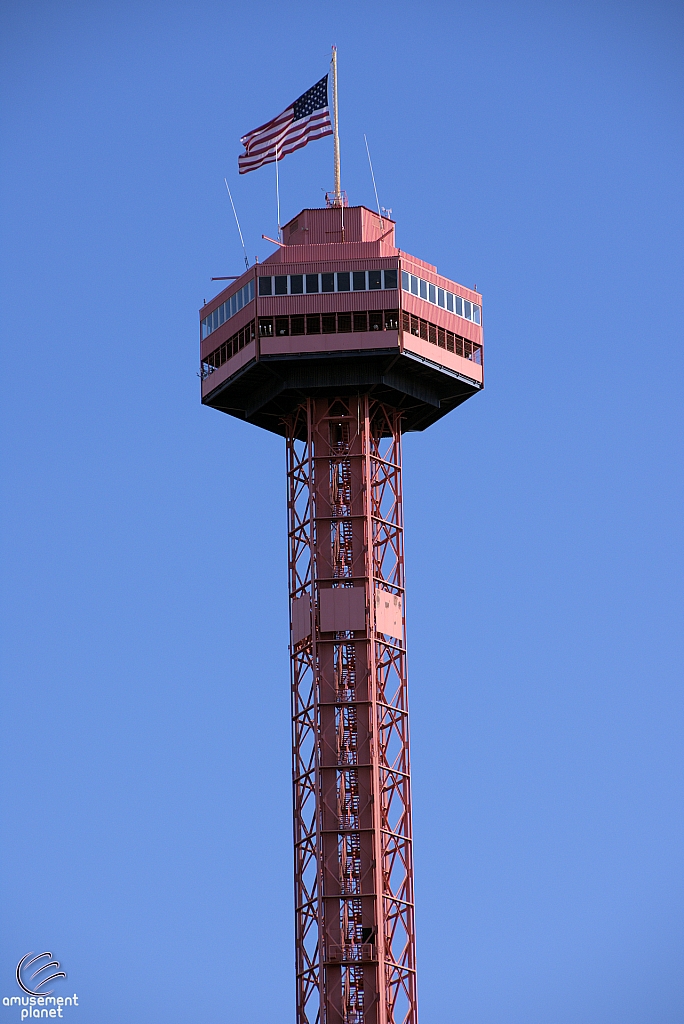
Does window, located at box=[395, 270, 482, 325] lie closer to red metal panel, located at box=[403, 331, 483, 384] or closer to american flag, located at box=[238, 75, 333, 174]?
red metal panel, located at box=[403, 331, 483, 384]

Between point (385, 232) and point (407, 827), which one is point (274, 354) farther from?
point (407, 827)

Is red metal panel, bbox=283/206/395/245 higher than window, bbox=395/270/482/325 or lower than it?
higher

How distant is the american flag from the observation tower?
620cm

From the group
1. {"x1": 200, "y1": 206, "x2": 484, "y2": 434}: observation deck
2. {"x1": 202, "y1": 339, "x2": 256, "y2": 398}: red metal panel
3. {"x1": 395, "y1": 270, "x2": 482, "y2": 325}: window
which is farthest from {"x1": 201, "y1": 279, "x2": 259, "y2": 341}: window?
{"x1": 395, "y1": 270, "x2": 482, "y2": 325}: window

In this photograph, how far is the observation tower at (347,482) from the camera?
7170 inches

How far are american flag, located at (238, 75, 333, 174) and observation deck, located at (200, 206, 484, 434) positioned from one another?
6.24m

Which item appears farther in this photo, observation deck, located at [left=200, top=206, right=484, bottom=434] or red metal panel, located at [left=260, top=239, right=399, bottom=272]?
red metal panel, located at [left=260, top=239, right=399, bottom=272]

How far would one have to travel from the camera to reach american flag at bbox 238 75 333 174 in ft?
620

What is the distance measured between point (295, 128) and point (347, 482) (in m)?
22.2

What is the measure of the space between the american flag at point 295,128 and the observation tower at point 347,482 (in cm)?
620

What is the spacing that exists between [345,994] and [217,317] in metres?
44.1

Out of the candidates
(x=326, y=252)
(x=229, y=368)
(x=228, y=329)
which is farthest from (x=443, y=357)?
(x=228, y=329)

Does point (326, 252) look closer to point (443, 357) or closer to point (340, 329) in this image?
point (340, 329)

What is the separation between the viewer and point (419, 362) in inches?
7426
